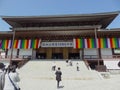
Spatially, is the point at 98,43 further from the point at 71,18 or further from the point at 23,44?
the point at 23,44

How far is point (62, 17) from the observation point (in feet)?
87.0

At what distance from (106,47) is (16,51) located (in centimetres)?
1613

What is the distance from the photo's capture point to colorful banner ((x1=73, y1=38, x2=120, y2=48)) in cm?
2497

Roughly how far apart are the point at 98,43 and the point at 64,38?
20.0 ft

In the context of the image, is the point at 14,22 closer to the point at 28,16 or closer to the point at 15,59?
the point at 28,16

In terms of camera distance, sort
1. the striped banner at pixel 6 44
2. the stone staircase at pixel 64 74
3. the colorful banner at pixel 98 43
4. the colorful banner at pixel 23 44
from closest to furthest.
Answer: the stone staircase at pixel 64 74 < the colorful banner at pixel 98 43 < the colorful banner at pixel 23 44 < the striped banner at pixel 6 44

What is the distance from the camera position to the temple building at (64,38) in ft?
81.6

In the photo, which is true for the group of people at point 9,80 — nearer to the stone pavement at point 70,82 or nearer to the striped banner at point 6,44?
the stone pavement at point 70,82

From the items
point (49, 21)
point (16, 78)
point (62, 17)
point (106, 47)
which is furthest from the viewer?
point (49, 21)

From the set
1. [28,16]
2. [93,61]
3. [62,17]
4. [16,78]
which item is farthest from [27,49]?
[16,78]

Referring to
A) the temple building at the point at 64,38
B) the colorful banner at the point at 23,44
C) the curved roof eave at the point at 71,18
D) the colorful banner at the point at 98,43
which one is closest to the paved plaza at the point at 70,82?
the colorful banner at the point at 23,44

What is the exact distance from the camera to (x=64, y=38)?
2680 cm

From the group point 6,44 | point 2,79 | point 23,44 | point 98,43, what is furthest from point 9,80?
point 6,44

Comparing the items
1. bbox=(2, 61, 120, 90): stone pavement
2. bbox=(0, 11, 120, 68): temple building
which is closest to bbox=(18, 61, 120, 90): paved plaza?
bbox=(2, 61, 120, 90): stone pavement
